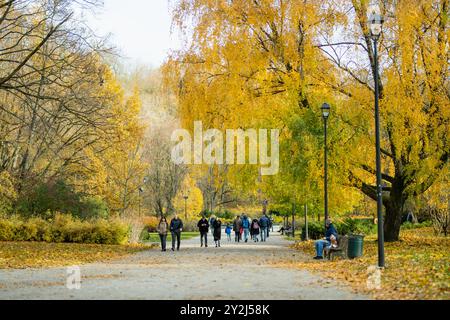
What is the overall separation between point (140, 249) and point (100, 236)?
2.51 metres

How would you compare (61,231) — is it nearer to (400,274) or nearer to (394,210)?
(394,210)

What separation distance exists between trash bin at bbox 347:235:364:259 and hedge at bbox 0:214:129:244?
14.3 metres

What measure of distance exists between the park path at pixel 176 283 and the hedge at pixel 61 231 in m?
11.3

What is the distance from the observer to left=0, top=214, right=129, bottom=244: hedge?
2991 cm

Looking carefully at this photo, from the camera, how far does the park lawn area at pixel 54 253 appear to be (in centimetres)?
2009

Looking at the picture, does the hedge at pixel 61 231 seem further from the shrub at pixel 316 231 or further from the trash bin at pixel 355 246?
the trash bin at pixel 355 246

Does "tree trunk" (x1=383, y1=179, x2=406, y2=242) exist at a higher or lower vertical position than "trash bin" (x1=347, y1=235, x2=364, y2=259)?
higher

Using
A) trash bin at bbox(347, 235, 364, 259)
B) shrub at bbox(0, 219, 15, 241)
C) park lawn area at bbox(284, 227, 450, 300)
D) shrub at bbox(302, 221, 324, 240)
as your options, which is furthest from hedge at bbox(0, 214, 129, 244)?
trash bin at bbox(347, 235, 364, 259)

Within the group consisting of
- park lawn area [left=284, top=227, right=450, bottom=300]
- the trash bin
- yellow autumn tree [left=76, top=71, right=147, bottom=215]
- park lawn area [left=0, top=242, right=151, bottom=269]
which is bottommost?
park lawn area [left=0, top=242, right=151, bottom=269]

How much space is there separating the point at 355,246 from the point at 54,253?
11626 millimetres

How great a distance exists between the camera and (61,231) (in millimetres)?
30172

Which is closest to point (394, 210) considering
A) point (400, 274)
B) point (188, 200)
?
point (400, 274)

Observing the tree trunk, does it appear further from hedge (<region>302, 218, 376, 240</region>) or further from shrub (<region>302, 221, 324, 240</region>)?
shrub (<region>302, 221, 324, 240</region>)
